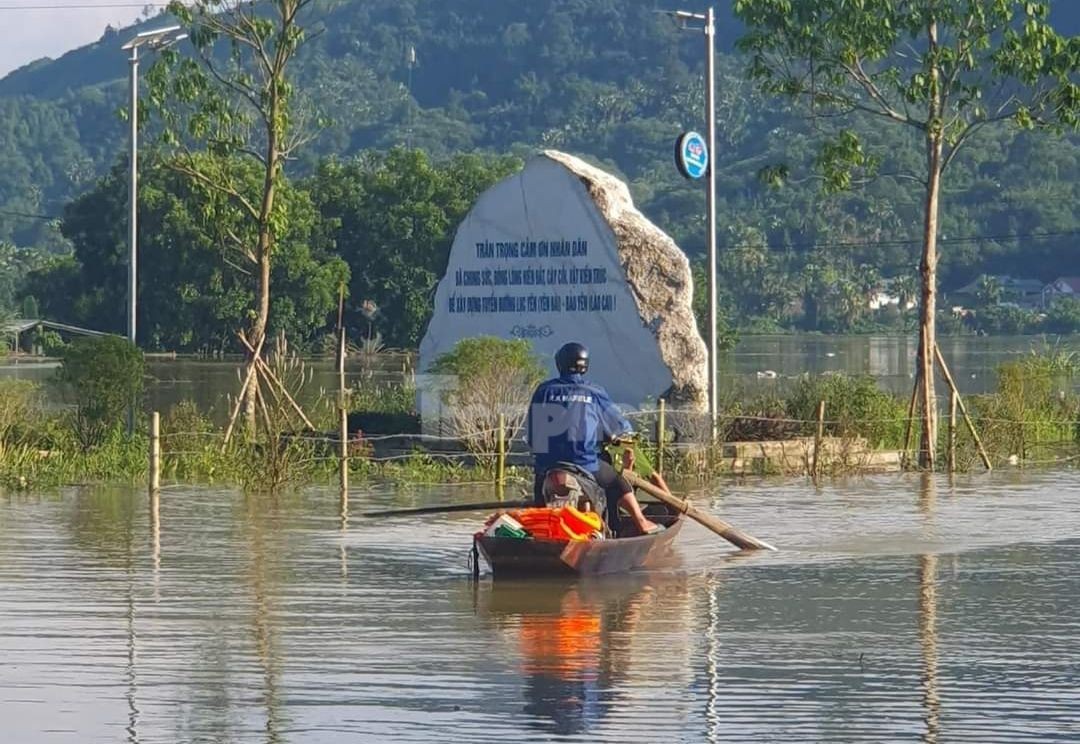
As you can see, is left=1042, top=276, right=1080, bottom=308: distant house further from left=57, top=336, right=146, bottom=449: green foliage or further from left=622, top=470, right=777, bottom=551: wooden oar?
left=622, top=470, right=777, bottom=551: wooden oar

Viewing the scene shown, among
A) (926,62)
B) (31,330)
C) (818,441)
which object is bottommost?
(818,441)

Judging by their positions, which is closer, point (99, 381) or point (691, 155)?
point (99, 381)

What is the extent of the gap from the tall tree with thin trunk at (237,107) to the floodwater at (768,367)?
4.21 metres

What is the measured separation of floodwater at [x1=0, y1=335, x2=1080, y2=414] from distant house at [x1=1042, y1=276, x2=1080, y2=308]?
425 centimetres

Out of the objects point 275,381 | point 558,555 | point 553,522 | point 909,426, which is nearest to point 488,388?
point 275,381

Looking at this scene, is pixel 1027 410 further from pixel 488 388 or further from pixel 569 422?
pixel 569 422

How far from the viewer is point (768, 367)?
84938 millimetres

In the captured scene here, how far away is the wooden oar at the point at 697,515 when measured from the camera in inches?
704

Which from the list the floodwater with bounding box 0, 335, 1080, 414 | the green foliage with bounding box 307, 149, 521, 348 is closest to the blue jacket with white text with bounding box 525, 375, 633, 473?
the floodwater with bounding box 0, 335, 1080, 414

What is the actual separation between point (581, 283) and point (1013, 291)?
385 ft

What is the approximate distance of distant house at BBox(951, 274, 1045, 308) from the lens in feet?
468

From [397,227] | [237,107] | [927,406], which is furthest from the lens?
[397,227]

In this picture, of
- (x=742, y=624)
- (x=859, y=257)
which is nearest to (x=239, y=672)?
(x=742, y=624)

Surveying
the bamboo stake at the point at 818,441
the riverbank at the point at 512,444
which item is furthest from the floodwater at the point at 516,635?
the bamboo stake at the point at 818,441
